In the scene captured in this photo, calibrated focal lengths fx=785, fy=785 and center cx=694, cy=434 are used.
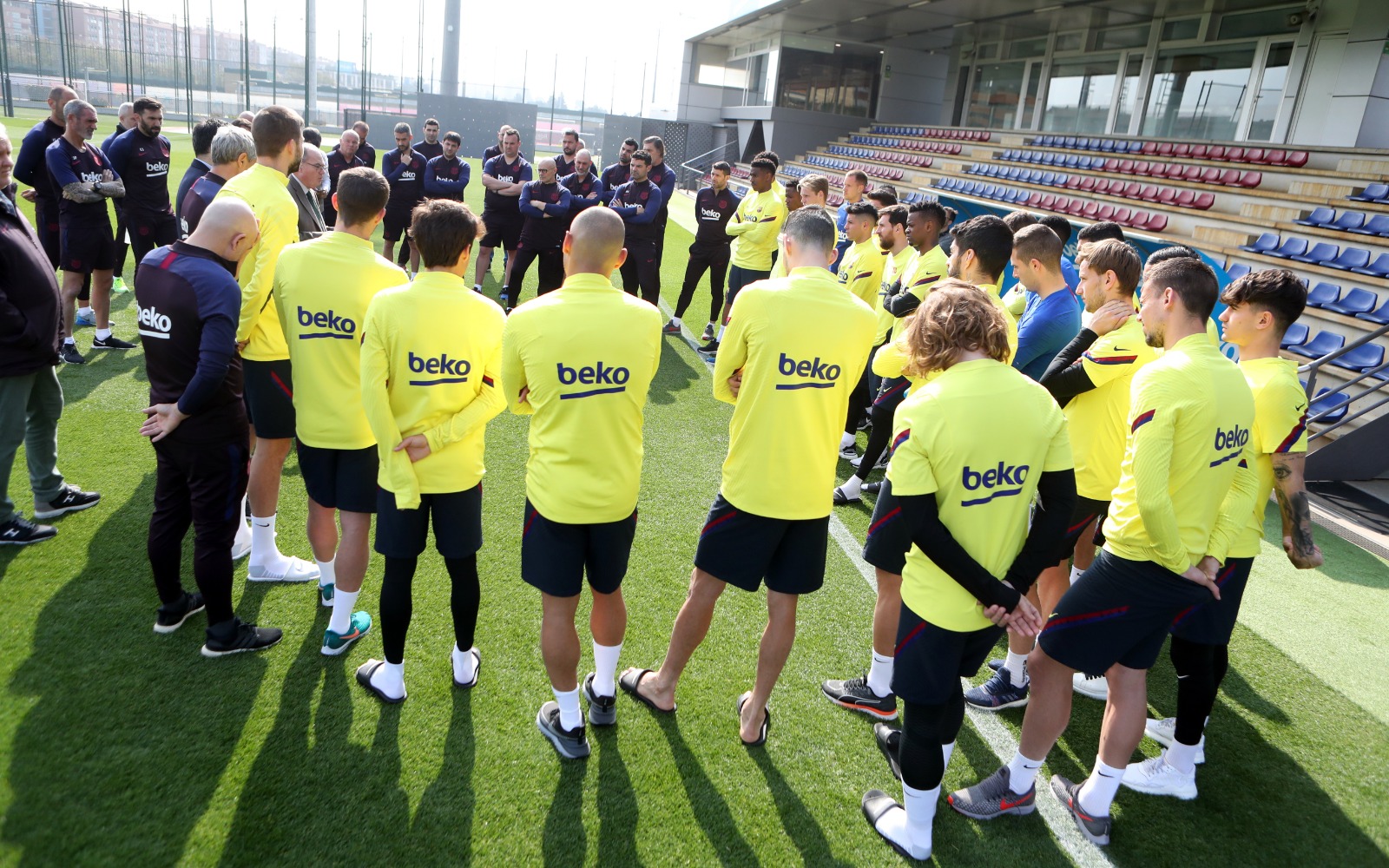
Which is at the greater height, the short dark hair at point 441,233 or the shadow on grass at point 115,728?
the short dark hair at point 441,233

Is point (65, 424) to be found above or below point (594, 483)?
below

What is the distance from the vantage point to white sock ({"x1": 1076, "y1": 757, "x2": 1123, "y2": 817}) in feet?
9.18

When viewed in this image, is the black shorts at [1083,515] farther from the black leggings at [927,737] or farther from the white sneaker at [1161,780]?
the black leggings at [927,737]

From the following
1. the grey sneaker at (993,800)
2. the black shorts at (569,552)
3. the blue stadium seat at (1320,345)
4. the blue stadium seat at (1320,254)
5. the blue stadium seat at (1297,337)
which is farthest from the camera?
the blue stadium seat at (1320,254)

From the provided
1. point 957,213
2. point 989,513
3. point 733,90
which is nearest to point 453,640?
point 989,513

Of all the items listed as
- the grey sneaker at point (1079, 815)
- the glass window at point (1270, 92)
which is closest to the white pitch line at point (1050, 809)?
the grey sneaker at point (1079, 815)

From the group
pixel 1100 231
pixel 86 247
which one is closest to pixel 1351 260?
pixel 1100 231

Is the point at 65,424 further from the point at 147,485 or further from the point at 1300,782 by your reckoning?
the point at 1300,782

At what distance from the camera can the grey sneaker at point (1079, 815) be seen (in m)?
2.80

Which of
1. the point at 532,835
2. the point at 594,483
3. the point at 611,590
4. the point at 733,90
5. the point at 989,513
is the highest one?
the point at 733,90

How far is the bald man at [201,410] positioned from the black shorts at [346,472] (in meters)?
0.27

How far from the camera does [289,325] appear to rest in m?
3.13

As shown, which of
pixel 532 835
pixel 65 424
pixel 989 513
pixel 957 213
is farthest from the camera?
pixel 957 213

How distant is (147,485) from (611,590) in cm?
342
